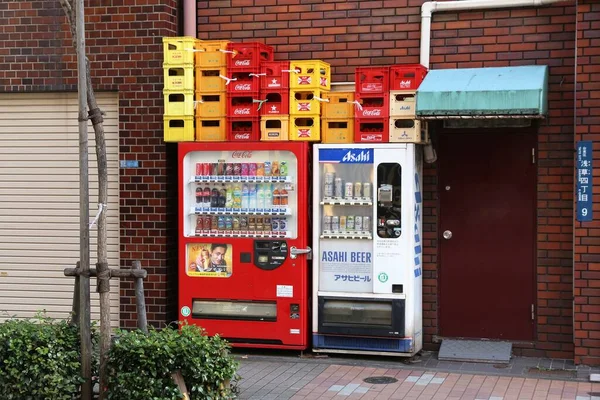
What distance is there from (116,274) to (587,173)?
194 inches

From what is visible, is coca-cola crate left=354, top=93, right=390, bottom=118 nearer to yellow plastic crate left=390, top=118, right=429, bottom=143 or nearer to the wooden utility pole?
yellow plastic crate left=390, top=118, right=429, bottom=143

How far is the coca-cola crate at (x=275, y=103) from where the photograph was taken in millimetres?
9953

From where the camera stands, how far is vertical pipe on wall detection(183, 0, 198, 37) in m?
11.0

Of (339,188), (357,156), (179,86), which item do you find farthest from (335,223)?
(179,86)

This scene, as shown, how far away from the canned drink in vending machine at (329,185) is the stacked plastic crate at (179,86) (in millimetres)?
1638

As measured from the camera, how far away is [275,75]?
394 inches

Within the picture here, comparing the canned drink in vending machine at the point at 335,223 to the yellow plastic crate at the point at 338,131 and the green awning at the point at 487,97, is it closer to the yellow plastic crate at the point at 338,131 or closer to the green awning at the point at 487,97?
the yellow plastic crate at the point at 338,131

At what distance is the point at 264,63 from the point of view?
10.1 meters

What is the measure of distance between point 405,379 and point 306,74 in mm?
3462

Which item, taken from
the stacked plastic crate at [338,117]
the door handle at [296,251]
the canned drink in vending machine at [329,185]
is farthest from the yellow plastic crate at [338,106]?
the door handle at [296,251]

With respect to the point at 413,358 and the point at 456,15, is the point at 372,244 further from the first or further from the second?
the point at 456,15

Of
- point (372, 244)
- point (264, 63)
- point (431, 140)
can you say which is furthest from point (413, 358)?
point (264, 63)

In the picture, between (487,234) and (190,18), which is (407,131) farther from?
(190,18)

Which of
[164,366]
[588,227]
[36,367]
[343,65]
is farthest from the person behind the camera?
[343,65]
